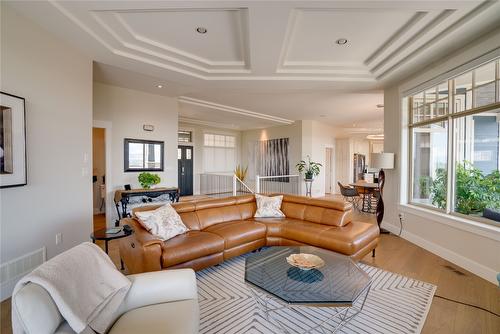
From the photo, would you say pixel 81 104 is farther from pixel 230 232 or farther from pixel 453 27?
pixel 453 27

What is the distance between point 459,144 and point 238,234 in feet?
11.5

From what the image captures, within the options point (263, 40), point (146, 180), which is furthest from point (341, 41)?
point (146, 180)

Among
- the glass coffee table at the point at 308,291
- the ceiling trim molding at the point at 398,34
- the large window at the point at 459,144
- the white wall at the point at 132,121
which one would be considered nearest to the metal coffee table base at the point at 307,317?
the glass coffee table at the point at 308,291

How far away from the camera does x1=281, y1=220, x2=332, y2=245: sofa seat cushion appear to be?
320cm

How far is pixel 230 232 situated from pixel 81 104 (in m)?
2.75

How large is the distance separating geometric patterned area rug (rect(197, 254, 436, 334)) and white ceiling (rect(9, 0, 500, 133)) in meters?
2.97

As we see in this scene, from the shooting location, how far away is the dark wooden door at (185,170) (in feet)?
28.8

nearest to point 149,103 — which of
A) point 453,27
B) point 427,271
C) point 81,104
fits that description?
point 81,104

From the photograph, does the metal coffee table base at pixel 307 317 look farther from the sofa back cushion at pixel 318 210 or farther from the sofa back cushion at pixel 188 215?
the sofa back cushion at pixel 188 215

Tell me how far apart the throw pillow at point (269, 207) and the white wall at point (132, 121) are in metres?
2.66

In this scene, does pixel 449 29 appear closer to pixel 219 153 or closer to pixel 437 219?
pixel 437 219

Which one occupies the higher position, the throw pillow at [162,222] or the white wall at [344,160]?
the white wall at [344,160]

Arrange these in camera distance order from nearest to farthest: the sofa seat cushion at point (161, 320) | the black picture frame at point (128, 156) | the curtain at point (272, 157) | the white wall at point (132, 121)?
the sofa seat cushion at point (161, 320), the white wall at point (132, 121), the black picture frame at point (128, 156), the curtain at point (272, 157)

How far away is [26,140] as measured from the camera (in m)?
2.57
